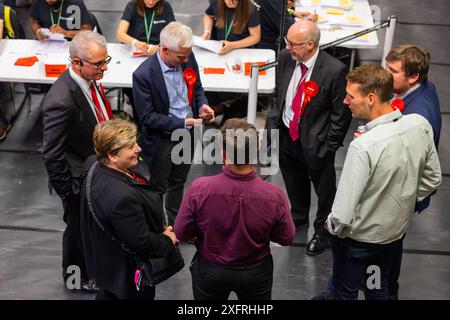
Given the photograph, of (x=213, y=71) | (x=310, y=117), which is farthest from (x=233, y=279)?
(x=213, y=71)

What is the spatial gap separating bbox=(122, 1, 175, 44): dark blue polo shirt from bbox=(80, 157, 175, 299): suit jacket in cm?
270

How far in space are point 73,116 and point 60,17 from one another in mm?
2601

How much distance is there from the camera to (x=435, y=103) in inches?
145

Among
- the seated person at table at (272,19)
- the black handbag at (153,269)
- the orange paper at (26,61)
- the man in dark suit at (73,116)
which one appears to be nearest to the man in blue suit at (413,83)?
the black handbag at (153,269)

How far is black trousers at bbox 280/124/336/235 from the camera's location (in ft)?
14.3

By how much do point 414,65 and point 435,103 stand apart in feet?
0.85

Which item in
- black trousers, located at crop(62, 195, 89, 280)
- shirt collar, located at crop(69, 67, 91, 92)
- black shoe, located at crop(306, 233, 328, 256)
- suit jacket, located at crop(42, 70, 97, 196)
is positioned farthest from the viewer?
black shoe, located at crop(306, 233, 328, 256)

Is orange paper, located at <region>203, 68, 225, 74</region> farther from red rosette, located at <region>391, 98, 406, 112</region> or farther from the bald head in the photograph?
red rosette, located at <region>391, 98, 406, 112</region>

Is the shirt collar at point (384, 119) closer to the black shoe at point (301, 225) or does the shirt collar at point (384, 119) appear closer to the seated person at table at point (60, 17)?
the black shoe at point (301, 225)

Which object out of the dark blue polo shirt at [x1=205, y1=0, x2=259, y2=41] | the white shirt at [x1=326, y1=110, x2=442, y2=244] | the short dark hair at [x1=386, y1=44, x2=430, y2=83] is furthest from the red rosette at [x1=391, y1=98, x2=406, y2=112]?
the dark blue polo shirt at [x1=205, y1=0, x2=259, y2=41]

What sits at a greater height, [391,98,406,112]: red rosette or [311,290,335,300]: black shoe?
[391,98,406,112]: red rosette

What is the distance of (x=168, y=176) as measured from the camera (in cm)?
444

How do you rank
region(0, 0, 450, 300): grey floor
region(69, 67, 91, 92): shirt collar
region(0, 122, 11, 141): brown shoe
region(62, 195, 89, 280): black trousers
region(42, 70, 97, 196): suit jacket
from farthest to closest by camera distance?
region(0, 122, 11, 141): brown shoe → region(0, 0, 450, 300): grey floor → region(62, 195, 89, 280): black trousers → region(69, 67, 91, 92): shirt collar → region(42, 70, 97, 196): suit jacket
